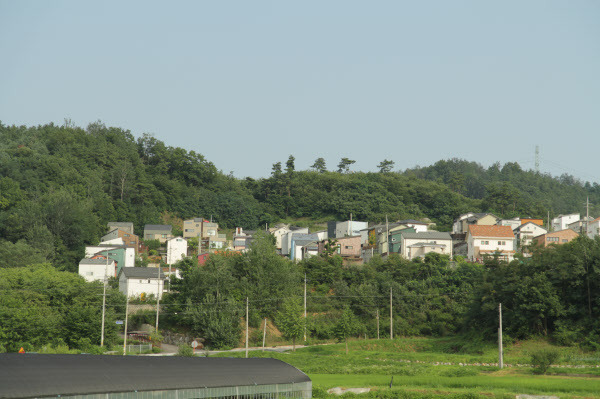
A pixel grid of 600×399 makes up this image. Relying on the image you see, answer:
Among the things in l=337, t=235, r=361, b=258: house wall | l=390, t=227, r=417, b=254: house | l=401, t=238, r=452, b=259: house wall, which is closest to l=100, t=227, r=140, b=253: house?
l=337, t=235, r=361, b=258: house wall

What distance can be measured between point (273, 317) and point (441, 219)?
167ft

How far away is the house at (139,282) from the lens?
5756cm

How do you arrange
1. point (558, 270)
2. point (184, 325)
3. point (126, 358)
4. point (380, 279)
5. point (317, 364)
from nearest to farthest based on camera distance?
point (126, 358) < point (317, 364) < point (558, 270) < point (184, 325) < point (380, 279)

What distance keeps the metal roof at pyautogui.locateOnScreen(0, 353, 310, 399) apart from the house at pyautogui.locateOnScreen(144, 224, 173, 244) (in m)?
60.8

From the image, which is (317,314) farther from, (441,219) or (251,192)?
(251,192)

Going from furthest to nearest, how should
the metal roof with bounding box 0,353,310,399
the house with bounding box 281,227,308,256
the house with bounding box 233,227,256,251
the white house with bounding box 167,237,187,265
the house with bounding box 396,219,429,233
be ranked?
the house with bounding box 233,227,256,251
the house with bounding box 281,227,308,256
the house with bounding box 396,219,429,233
the white house with bounding box 167,237,187,265
the metal roof with bounding box 0,353,310,399

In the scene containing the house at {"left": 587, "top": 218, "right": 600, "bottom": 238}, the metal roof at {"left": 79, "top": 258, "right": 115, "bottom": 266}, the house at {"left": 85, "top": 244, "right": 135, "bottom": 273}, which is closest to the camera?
the metal roof at {"left": 79, "top": 258, "right": 115, "bottom": 266}

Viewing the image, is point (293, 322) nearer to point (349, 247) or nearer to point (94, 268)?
point (349, 247)

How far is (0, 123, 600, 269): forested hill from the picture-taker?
76.7m

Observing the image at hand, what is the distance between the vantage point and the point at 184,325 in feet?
170

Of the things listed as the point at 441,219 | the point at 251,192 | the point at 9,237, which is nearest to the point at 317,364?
the point at 9,237

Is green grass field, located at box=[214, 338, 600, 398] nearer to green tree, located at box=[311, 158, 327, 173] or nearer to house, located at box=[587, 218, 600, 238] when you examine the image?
house, located at box=[587, 218, 600, 238]

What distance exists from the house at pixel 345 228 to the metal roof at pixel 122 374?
191 feet

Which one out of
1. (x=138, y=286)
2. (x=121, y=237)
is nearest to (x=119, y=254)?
(x=121, y=237)
